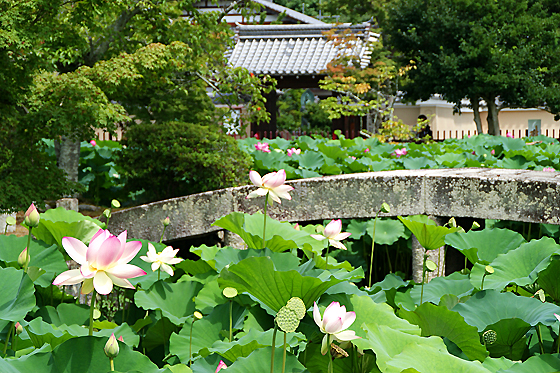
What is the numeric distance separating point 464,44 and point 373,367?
16681mm

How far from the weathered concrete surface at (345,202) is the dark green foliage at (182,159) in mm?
1552

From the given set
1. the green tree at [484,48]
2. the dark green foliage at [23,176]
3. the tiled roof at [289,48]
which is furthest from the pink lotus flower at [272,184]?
the green tree at [484,48]

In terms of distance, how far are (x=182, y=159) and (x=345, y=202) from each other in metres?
2.13

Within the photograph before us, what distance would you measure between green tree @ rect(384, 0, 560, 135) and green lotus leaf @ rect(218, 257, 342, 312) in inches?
626

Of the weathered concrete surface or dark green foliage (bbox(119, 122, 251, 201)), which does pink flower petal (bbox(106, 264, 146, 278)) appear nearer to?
the weathered concrete surface

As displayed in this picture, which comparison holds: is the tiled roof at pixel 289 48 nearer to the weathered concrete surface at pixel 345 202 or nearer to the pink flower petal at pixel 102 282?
the weathered concrete surface at pixel 345 202

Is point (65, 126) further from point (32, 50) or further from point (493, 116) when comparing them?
point (493, 116)

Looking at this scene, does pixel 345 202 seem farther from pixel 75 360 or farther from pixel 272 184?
pixel 75 360

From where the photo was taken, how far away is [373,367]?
1132 mm

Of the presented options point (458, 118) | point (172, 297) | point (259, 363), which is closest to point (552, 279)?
point (259, 363)

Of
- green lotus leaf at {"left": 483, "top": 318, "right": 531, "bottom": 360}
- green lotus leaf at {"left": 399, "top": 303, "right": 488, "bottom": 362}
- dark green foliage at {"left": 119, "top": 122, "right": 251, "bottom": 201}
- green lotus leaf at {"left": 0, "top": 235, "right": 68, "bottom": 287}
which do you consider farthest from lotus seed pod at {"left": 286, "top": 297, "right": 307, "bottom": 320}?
dark green foliage at {"left": 119, "top": 122, "right": 251, "bottom": 201}

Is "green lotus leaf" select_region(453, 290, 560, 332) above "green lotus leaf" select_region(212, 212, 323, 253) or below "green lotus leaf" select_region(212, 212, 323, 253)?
below

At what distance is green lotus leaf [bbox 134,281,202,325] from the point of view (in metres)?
1.61

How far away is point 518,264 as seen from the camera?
1755mm
